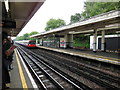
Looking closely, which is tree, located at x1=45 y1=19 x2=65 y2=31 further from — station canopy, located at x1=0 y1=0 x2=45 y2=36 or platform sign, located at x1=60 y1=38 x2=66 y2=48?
station canopy, located at x1=0 y1=0 x2=45 y2=36

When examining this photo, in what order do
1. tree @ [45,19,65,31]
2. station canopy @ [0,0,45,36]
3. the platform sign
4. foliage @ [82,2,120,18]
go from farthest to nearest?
tree @ [45,19,65,31]
the platform sign
foliage @ [82,2,120,18]
station canopy @ [0,0,45,36]

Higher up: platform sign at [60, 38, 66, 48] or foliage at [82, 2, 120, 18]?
foliage at [82, 2, 120, 18]

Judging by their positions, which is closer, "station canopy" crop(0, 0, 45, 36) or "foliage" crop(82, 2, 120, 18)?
"station canopy" crop(0, 0, 45, 36)

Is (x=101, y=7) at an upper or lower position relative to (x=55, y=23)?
lower

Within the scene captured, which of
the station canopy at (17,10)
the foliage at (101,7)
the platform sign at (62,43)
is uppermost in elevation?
the foliage at (101,7)

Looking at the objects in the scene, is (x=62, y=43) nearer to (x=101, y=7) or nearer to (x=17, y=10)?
(x=101, y=7)

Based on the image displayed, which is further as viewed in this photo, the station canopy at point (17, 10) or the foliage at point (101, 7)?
the foliage at point (101, 7)

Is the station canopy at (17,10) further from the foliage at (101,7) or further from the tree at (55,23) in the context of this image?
the tree at (55,23)

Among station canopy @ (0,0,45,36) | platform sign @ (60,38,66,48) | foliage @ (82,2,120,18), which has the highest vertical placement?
foliage @ (82,2,120,18)

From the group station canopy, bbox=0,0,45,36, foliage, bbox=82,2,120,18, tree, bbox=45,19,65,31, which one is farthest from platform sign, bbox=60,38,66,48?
tree, bbox=45,19,65,31

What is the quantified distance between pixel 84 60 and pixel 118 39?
8.27m

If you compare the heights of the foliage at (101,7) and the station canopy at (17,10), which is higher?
the foliage at (101,7)

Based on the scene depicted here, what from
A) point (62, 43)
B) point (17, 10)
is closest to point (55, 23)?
point (62, 43)

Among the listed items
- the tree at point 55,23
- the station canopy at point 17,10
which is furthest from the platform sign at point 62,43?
the tree at point 55,23
